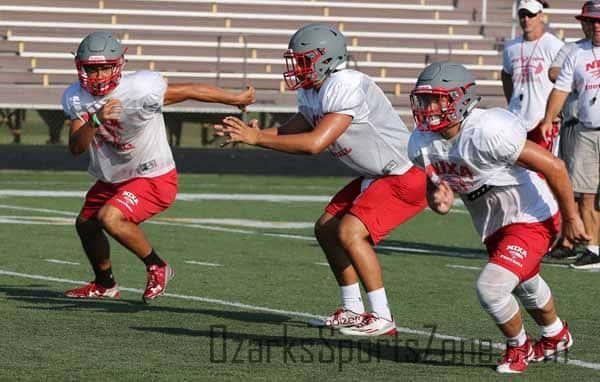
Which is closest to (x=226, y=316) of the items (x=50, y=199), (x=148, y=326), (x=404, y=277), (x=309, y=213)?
(x=148, y=326)

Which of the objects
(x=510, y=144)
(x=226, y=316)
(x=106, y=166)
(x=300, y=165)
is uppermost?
Result: (x=510, y=144)

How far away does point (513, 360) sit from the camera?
233 inches

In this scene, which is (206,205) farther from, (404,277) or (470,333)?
(470,333)

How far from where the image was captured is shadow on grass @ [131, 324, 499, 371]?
20.3ft

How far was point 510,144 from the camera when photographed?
5.81m

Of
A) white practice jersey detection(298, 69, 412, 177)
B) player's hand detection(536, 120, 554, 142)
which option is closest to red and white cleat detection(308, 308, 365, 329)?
white practice jersey detection(298, 69, 412, 177)

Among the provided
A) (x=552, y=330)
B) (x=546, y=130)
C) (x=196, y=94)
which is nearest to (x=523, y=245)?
(x=552, y=330)

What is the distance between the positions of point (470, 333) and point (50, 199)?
330 inches

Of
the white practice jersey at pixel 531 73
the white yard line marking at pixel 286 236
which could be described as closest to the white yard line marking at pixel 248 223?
the white yard line marking at pixel 286 236

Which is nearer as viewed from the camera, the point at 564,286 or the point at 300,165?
the point at 564,286

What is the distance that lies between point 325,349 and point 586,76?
4.67 m

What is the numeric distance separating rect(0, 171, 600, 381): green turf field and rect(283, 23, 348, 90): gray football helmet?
4.17 ft

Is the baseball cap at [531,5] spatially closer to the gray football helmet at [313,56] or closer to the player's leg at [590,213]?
the player's leg at [590,213]

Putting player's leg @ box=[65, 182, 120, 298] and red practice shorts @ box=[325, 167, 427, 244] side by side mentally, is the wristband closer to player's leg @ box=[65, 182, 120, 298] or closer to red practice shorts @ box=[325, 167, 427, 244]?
player's leg @ box=[65, 182, 120, 298]
